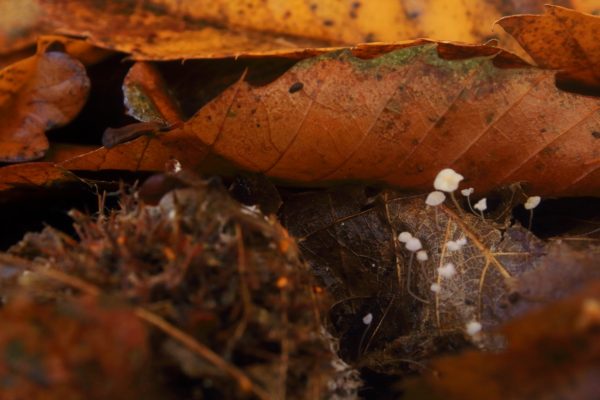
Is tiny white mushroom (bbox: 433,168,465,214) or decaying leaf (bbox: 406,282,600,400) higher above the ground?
decaying leaf (bbox: 406,282,600,400)

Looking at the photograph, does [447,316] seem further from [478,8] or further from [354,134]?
[478,8]

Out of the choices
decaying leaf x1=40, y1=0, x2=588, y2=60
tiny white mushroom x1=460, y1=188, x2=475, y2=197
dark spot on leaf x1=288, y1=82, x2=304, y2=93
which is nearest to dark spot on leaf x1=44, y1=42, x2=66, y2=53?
decaying leaf x1=40, y1=0, x2=588, y2=60

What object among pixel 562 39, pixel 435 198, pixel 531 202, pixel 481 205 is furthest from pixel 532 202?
pixel 562 39

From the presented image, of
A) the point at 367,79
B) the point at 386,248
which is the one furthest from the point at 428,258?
the point at 367,79

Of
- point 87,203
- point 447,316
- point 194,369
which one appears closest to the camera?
point 194,369

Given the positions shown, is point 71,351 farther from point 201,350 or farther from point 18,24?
point 18,24

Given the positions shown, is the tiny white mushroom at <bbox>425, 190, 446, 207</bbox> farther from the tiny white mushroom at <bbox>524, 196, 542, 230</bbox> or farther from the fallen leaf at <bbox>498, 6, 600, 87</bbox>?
the fallen leaf at <bbox>498, 6, 600, 87</bbox>

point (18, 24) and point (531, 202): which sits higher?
point (18, 24)
